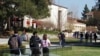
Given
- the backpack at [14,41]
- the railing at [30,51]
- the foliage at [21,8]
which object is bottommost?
the railing at [30,51]

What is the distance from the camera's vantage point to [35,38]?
2188 cm

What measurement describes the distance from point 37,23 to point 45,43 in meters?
83.2

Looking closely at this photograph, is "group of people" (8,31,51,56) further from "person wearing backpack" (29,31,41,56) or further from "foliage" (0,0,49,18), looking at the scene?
"foliage" (0,0,49,18)

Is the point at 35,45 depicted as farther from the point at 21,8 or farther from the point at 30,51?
the point at 21,8

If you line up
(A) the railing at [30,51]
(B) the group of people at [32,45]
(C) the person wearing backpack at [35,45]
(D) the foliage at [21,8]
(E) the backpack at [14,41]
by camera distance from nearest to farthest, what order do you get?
(A) the railing at [30,51] → (B) the group of people at [32,45] → (C) the person wearing backpack at [35,45] → (E) the backpack at [14,41] → (D) the foliage at [21,8]

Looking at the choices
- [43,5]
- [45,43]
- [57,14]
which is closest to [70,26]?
[57,14]

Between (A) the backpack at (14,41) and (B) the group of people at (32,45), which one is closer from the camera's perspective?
(B) the group of people at (32,45)

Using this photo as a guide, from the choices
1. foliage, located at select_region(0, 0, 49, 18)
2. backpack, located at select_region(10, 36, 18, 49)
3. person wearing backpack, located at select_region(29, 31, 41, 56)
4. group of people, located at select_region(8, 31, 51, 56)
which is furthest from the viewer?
foliage, located at select_region(0, 0, 49, 18)

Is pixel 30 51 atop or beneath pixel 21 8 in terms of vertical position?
beneath

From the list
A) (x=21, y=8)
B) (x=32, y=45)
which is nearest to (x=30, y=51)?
(x=32, y=45)

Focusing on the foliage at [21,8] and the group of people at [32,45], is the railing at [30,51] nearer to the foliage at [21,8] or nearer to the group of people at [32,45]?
the group of people at [32,45]

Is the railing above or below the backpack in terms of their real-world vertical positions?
below

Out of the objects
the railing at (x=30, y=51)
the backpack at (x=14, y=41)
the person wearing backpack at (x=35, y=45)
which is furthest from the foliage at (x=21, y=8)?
the backpack at (x=14, y=41)

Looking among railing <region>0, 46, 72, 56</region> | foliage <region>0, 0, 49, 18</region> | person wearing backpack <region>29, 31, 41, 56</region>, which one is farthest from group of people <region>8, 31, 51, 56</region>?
foliage <region>0, 0, 49, 18</region>
